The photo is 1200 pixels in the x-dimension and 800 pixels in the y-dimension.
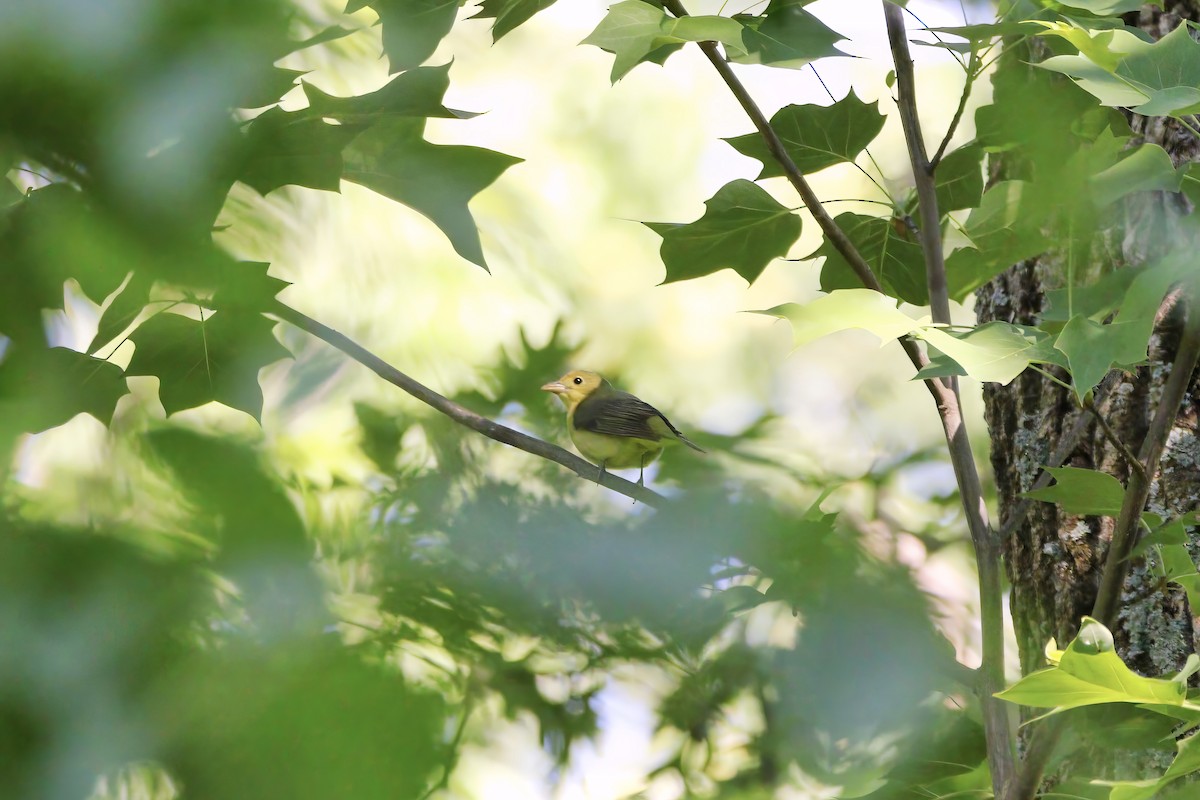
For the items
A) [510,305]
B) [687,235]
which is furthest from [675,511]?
[510,305]

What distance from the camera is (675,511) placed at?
53 cm

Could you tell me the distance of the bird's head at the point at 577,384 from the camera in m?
1.14

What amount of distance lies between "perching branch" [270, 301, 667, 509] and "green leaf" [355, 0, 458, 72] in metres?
0.12

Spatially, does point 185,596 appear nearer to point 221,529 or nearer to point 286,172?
point 221,529

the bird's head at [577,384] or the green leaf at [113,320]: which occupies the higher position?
the green leaf at [113,320]

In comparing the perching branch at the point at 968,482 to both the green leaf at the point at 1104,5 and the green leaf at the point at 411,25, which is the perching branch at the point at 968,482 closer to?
the green leaf at the point at 1104,5

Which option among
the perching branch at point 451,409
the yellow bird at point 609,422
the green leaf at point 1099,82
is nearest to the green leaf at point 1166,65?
the green leaf at point 1099,82

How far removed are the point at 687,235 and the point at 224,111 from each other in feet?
1.38

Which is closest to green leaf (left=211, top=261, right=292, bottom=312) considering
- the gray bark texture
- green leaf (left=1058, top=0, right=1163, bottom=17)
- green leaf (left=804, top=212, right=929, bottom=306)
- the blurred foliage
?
the blurred foliage

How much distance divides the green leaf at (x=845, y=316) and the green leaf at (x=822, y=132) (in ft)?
0.72

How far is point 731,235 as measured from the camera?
2.07ft

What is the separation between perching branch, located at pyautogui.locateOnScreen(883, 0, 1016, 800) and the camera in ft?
1.54

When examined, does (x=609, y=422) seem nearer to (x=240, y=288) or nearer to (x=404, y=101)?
(x=404, y=101)

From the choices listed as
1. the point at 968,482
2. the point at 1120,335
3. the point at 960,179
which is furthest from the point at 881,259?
the point at 1120,335
